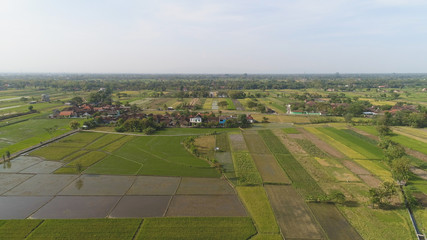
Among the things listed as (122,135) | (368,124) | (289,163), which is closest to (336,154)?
(289,163)

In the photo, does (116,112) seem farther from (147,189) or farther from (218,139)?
(147,189)

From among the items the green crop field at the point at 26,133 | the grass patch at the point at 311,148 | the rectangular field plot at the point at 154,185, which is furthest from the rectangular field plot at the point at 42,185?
the grass patch at the point at 311,148

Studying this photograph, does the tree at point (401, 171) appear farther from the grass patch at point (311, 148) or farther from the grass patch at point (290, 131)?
the grass patch at point (290, 131)

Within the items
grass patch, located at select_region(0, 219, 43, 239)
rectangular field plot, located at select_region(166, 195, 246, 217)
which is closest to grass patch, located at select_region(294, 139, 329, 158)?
rectangular field plot, located at select_region(166, 195, 246, 217)

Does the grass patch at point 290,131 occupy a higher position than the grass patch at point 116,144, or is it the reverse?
the grass patch at point 290,131

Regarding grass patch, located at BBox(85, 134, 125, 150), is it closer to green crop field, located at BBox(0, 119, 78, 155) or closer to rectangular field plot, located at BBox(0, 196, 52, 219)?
green crop field, located at BBox(0, 119, 78, 155)

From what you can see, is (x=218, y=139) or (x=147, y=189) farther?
(x=218, y=139)

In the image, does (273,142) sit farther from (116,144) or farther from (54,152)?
(54,152)
